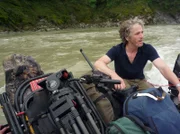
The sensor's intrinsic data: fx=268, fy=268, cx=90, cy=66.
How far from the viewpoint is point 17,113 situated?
1847 mm

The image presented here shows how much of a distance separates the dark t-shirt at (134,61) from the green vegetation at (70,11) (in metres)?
16.7

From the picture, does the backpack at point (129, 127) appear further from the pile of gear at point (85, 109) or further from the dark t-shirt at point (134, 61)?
the dark t-shirt at point (134, 61)

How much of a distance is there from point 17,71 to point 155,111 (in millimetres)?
1369

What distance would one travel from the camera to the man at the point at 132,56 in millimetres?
2766

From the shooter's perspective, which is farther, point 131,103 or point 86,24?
point 86,24

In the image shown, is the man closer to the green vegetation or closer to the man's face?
the man's face

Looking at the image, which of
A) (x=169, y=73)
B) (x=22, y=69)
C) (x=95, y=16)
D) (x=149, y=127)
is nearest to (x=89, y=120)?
(x=149, y=127)

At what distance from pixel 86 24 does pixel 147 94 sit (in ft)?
75.3

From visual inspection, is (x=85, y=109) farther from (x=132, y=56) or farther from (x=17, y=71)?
(x=132, y=56)

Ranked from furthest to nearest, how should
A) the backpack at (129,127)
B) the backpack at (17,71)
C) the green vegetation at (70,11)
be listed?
1. the green vegetation at (70,11)
2. the backpack at (17,71)
3. the backpack at (129,127)

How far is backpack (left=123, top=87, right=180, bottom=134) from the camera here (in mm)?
1535

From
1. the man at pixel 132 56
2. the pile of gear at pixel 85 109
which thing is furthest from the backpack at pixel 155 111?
the man at pixel 132 56

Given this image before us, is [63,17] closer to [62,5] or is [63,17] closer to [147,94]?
[62,5]

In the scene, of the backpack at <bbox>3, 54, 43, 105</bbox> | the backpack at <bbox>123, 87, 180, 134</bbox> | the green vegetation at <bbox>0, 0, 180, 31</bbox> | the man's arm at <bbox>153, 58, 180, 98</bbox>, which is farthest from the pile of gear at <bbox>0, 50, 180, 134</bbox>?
the green vegetation at <bbox>0, 0, 180, 31</bbox>
